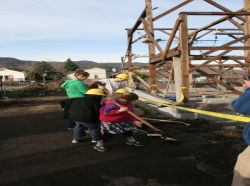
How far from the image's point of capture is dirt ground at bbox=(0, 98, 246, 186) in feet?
16.8

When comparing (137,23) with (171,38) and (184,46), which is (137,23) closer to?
(171,38)

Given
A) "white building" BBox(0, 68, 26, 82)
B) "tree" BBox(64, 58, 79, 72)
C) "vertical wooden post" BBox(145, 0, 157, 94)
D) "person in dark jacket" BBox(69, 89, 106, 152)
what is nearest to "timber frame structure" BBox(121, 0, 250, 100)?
"vertical wooden post" BBox(145, 0, 157, 94)

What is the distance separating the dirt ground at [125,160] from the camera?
16.8ft

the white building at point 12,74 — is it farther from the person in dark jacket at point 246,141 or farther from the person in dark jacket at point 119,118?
the person in dark jacket at point 246,141

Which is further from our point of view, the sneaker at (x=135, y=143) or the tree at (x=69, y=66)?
the tree at (x=69, y=66)

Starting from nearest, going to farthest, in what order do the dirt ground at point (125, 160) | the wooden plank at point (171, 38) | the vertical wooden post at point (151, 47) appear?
1. the dirt ground at point (125, 160)
2. the wooden plank at point (171, 38)
3. the vertical wooden post at point (151, 47)

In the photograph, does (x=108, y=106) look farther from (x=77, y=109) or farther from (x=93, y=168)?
(x=93, y=168)

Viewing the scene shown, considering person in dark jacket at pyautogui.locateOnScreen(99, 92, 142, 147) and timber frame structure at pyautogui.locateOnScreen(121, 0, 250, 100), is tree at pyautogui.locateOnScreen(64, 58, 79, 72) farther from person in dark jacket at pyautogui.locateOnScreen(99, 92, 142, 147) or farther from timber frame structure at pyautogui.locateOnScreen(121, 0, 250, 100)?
person in dark jacket at pyautogui.locateOnScreen(99, 92, 142, 147)

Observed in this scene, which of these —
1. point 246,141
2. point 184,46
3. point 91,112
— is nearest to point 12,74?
point 184,46

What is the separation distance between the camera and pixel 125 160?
6.17m

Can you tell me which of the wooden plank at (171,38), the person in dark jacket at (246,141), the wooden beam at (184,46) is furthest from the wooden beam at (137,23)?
the person in dark jacket at (246,141)

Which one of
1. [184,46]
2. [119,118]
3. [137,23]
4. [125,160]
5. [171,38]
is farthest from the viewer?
[137,23]

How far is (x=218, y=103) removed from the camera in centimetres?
1095

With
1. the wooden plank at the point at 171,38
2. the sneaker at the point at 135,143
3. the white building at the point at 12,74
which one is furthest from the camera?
the white building at the point at 12,74
